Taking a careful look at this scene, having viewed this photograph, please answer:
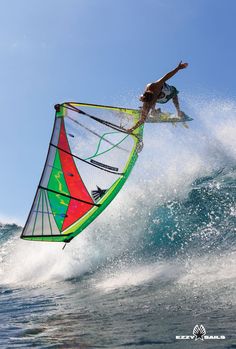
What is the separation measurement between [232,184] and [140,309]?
28.8ft

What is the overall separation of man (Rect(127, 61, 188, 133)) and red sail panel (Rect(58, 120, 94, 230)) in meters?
2.07

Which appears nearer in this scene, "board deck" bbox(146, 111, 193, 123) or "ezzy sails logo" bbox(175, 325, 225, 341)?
"ezzy sails logo" bbox(175, 325, 225, 341)

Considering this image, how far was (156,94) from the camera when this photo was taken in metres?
9.04

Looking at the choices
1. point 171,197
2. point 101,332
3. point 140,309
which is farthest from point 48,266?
point 101,332

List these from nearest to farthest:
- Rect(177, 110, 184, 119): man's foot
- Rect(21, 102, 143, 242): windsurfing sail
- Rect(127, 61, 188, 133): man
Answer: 1. Rect(21, 102, 143, 242): windsurfing sail
2. Rect(127, 61, 188, 133): man
3. Rect(177, 110, 184, 119): man's foot

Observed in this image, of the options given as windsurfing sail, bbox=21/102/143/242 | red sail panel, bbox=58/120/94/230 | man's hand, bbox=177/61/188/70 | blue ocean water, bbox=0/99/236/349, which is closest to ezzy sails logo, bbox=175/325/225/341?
blue ocean water, bbox=0/99/236/349

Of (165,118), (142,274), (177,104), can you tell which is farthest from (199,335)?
(165,118)

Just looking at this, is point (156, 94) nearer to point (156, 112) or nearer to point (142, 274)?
point (156, 112)

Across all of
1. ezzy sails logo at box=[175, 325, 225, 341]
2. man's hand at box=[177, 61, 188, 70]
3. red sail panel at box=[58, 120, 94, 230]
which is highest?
man's hand at box=[177, 61, 188, 70]

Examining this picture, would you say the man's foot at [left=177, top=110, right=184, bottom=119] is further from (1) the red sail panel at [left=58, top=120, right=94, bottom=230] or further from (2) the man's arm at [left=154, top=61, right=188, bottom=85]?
(1) the red sail panel at [left=58, top=120, right=94, bottom=230]

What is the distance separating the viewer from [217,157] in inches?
661

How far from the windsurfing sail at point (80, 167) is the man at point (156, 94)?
0.58 meters

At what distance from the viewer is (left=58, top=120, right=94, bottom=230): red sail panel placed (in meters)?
7.89

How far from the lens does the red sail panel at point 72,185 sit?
7887 mm
